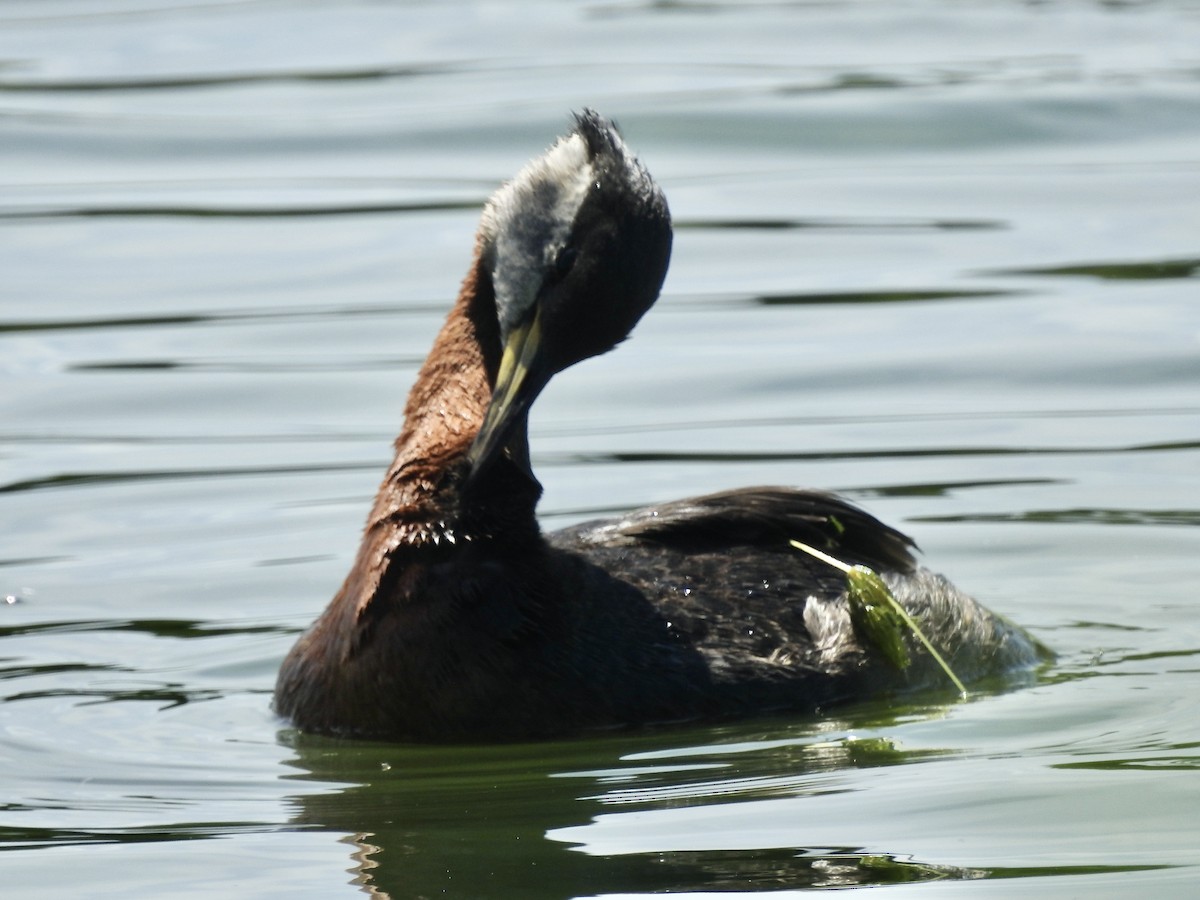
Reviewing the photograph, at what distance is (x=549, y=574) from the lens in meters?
6.87

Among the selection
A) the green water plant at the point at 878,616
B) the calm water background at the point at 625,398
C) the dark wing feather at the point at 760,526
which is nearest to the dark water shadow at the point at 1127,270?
the calm water background at the point at 625,398

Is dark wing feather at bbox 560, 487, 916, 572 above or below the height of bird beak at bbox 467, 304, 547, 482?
below

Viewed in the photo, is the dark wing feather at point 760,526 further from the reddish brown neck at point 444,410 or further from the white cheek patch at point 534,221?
the white cheek patch at point 534,221

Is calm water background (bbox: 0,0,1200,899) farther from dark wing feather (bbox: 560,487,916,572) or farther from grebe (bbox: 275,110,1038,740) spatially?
dark wing feather (bbox: 560,487,916,572)

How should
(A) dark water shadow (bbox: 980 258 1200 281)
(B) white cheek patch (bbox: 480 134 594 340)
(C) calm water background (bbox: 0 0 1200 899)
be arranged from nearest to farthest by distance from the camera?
(C) calm water background (bbox: 0 0 1200 899) < (B) white cheek patch (bbox: 480 134 594 340) < (A) dark water shadow (bbox: 980 258 1200 281)

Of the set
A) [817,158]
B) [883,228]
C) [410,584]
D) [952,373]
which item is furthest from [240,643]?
[817,158]

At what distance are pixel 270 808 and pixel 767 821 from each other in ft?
4.37

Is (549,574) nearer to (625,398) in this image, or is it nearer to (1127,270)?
→ (625,398)

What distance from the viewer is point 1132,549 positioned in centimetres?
890

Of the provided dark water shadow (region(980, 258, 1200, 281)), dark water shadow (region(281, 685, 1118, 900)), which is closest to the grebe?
dark water shadow (region(281, 685, 1118, 900))

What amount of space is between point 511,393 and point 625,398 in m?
4.55

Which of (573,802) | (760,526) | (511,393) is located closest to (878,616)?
(760,526)

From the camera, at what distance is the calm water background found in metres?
5.81

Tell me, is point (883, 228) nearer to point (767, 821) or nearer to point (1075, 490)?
point (1075, 490)
